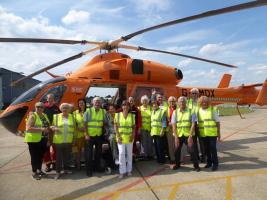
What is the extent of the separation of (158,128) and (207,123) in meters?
1.21

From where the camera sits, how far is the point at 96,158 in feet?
21.1

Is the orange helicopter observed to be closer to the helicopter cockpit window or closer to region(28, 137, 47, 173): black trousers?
the helicopter cockpit window

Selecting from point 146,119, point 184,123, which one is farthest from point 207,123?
point 146,119

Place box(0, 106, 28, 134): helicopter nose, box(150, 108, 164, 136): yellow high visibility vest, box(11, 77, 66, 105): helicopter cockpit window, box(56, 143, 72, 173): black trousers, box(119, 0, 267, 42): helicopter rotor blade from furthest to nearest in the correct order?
box(11, 77, 66, 105): helicopter cockpit window → box(0, 106, 28, 134): helicopter nose → box(150, 108, 164, 136): yellow high visibility vest → box(56, 143, 72, 173): black trousers → box(119, 0, 267, 42): helicopter rotor blade

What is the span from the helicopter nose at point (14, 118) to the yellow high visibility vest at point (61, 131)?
72.8 inches

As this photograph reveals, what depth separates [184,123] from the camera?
21.1 feet

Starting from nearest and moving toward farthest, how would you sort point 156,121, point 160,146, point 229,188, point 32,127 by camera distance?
point 229,188 < point 32,127 < point 156,121 < point 160,146

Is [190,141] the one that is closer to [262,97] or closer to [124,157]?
[124,157]

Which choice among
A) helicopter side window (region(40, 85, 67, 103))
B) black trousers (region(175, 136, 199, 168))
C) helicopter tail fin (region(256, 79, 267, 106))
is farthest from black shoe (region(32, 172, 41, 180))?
helicopter tail fin (region(256, 79, 267, 106))

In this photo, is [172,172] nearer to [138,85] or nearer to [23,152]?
[138,85]

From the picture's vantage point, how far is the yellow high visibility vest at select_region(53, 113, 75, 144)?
620 centimetres

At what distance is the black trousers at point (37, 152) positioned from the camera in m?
6.18

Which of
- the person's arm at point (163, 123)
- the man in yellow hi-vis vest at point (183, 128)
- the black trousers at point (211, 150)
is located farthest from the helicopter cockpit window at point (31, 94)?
the black trousers at point (211, 150)

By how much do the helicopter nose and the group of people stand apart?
1.26m
